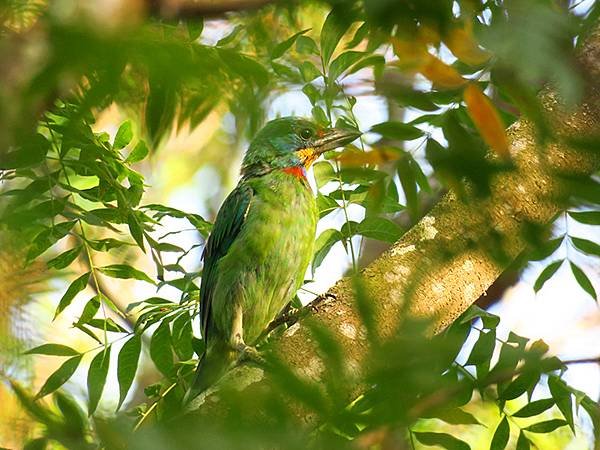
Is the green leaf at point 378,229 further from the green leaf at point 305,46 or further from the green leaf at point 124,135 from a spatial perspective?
the green leaf at point 124,135

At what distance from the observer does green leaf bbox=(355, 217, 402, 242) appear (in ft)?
12.0

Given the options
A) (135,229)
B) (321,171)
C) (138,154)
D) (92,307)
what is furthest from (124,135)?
(321,171)

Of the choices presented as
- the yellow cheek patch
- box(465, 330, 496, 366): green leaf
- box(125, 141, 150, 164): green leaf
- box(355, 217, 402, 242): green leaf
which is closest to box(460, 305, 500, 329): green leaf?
box(465, 330, 496, 366): green leaf

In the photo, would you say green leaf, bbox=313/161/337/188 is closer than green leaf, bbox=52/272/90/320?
No

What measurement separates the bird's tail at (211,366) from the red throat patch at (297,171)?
1.08 metres

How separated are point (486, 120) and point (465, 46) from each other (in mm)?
201

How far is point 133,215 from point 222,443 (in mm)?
2647

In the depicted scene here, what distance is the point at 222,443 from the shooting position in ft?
2.99

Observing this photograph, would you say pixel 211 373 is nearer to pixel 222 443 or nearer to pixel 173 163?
pixel 222 443

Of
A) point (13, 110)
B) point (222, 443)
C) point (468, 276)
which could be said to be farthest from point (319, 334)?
point (468, 276)

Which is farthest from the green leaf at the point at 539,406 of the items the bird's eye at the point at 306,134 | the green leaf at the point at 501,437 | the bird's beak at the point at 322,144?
the bird's eye at the point at 306,134

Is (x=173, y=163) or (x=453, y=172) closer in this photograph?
(x=453, y=172)

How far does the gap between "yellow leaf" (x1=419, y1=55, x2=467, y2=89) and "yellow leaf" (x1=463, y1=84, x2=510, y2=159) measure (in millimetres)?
21

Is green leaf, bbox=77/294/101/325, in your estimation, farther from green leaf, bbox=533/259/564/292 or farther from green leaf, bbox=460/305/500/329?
green leaf, bbox=533/259/564/292
